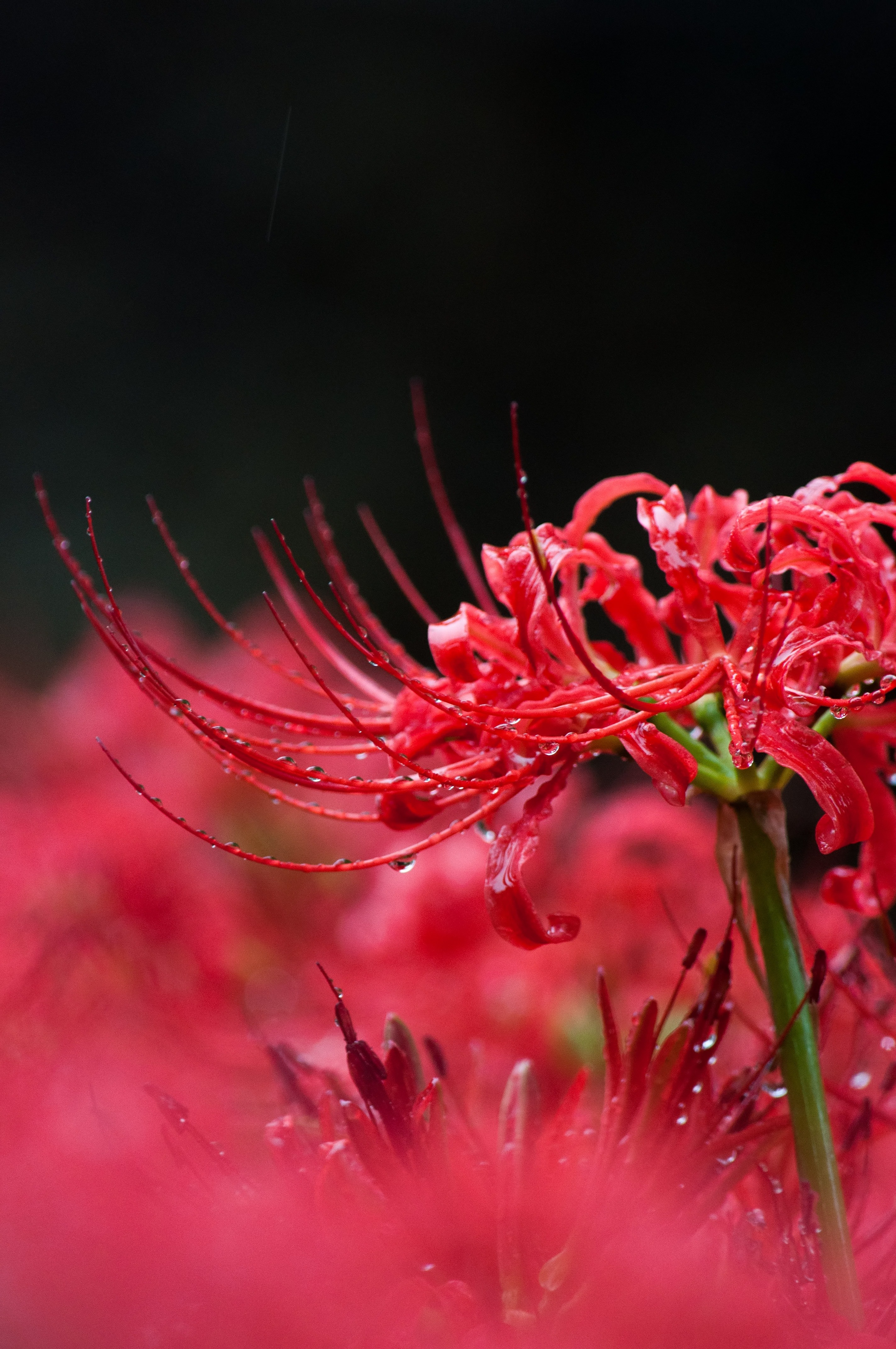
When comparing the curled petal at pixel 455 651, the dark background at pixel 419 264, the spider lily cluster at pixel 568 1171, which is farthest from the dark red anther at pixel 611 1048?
the dark background at pixel 419 264

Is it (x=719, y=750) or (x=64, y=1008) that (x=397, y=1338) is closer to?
(x=719, y=750)

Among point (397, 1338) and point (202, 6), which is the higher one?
point (202, 6)

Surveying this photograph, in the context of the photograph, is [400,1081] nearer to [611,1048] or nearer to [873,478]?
[611,1048]

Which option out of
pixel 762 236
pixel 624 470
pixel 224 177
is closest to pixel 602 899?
pixel 624 470

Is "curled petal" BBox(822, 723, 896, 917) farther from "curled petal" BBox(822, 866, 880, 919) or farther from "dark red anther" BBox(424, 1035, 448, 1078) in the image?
"dark red anther" BBox(424, 1035, 448, 1078)

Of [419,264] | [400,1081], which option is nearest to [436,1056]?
[400,1081]

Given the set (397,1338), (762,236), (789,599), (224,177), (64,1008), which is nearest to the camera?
(397,1338)

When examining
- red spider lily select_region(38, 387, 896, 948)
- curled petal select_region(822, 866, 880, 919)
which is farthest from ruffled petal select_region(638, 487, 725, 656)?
curled petal select_region(822, 866, 880, 919)
